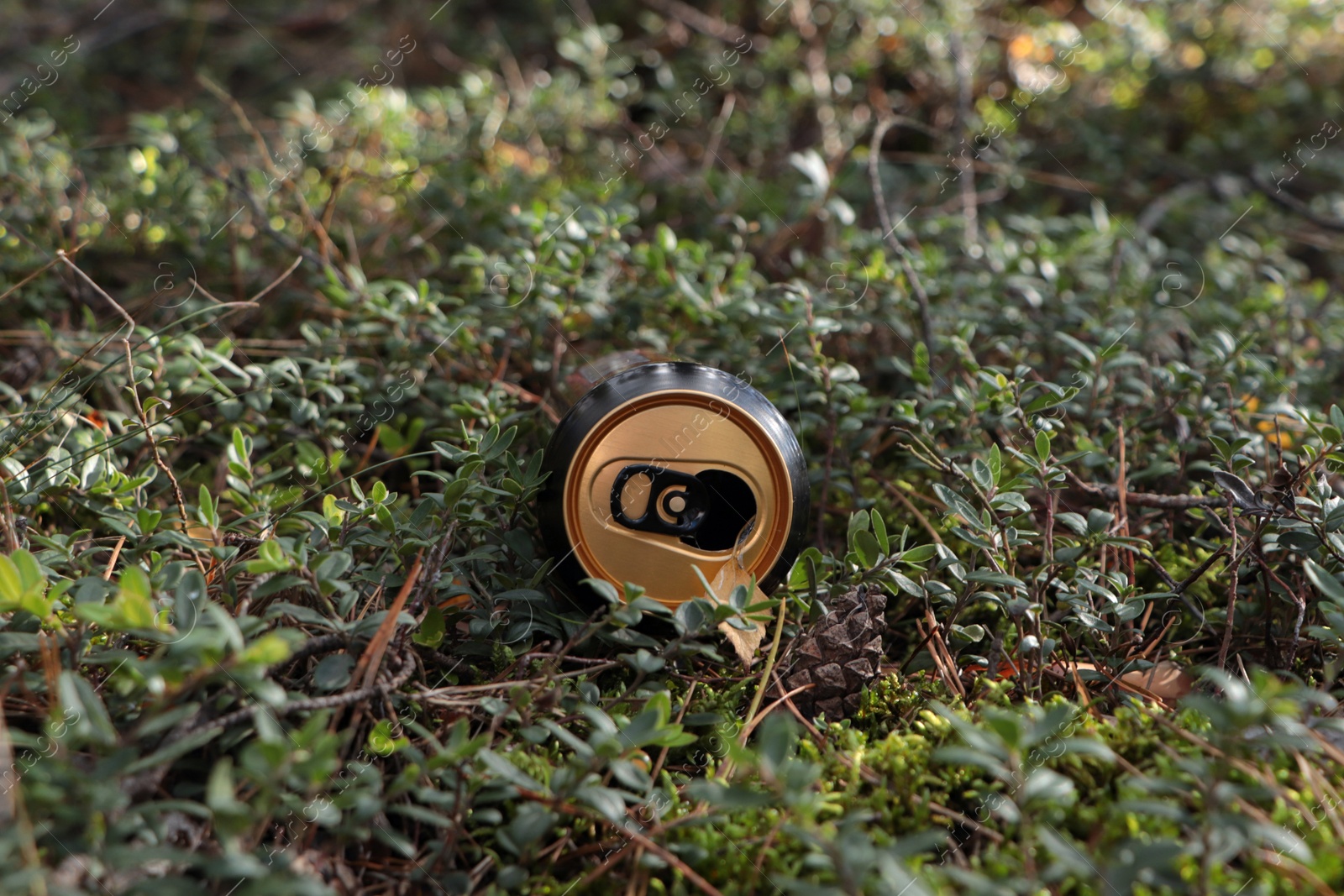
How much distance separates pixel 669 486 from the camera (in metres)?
1.83

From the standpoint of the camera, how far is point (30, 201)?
9.52 feet

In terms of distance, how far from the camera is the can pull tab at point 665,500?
5.90 feet

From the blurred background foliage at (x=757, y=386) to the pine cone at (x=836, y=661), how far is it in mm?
37

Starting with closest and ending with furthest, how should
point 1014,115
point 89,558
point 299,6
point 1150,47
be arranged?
1. point 89,558
2. point 1014,115
3. point 1150,47
4. point 299,6

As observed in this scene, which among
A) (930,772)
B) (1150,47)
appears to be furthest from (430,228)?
(1150,47)

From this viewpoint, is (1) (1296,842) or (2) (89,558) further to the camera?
(2) (89,558)

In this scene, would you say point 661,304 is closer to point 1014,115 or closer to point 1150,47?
point 1014,115

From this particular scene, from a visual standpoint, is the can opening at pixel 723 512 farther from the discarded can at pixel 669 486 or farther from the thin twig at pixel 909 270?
the thin twig at pixel 909 270

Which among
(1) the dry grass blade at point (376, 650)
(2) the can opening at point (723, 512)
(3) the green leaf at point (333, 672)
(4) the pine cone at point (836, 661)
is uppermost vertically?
(3) the green leaf at point (333, 672)

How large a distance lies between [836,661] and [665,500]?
17.8 inches

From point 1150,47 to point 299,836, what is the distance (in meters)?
4.57

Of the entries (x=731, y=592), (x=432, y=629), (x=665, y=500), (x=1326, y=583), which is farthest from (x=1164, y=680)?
(x=432, y=629)

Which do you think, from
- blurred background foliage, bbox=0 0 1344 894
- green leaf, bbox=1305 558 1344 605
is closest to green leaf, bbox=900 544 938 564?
blurred background foliage, bbox=0 0 1344 894

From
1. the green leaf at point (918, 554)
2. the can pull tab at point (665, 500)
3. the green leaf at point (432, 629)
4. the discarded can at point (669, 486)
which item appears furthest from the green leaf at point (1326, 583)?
the green leaf at point (432, 629)
